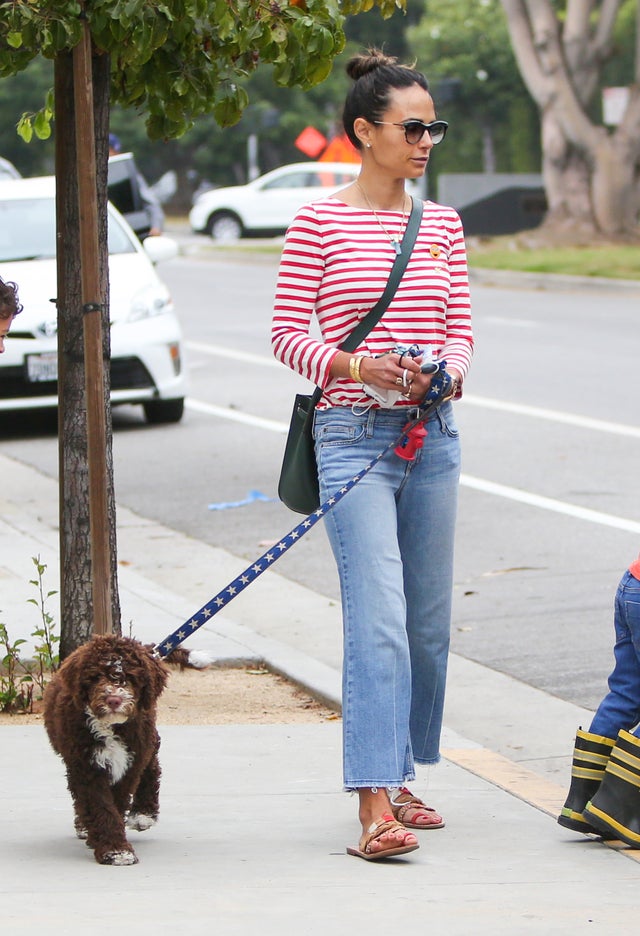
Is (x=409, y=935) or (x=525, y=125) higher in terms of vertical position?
(x=525, y=125)

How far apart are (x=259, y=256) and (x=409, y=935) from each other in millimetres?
29321

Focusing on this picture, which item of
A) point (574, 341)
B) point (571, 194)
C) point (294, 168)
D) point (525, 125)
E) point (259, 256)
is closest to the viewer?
point (574, 341)

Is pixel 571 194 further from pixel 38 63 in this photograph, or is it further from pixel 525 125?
pixel 38 63

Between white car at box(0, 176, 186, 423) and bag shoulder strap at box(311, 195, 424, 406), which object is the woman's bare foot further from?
white car at box(0, 176, 186, 423)

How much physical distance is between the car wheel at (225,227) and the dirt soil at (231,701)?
3445 centimetres

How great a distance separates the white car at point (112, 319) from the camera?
39.5 feet

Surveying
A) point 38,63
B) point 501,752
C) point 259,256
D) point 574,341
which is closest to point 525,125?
point 38,63

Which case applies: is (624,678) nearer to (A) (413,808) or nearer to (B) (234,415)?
(A) (413,808)

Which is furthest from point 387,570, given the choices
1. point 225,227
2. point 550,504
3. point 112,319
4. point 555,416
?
point 225,227

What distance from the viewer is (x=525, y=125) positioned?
180 ft

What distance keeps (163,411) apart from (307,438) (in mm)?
8692

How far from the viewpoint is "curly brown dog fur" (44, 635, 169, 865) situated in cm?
402

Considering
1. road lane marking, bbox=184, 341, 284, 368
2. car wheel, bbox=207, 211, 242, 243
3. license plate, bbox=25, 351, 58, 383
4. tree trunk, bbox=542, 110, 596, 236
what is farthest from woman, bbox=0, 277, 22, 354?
A: car wheel, bbox=207, 211, 242, 243

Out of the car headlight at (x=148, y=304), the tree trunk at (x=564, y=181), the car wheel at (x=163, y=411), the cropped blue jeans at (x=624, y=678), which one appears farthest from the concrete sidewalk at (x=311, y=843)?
the tree trunk at (x=564, y=181)
